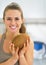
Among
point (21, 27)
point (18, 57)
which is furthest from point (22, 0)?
point (18, 57)

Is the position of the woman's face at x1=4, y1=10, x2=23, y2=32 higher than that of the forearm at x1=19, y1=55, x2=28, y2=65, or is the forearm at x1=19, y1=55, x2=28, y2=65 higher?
the woman's face at x1=4, y1=10, x2=23, y2=32

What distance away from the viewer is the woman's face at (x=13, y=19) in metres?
0.67

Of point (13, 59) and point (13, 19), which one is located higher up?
point (13, 19)

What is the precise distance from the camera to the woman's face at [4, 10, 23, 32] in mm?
668

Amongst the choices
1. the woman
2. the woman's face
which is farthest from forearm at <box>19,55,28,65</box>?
the woman's face

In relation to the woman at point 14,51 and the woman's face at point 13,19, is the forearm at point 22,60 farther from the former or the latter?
the woman's face at point 13,19

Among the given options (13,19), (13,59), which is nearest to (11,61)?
(13,59)

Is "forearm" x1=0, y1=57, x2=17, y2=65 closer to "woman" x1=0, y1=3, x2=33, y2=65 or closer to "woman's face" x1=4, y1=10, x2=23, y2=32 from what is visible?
"woman" x1=0, y1=3, x2=33, y2=65

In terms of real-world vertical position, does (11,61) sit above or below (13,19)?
below

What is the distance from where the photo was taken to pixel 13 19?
669 mm

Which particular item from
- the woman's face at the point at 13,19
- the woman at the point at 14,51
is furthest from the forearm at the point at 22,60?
the woman's face at the point at 13,19

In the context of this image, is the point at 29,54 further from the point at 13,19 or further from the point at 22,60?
the point at 13,19

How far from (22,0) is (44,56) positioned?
46cm

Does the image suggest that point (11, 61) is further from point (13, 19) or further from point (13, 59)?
point (13, 19)
